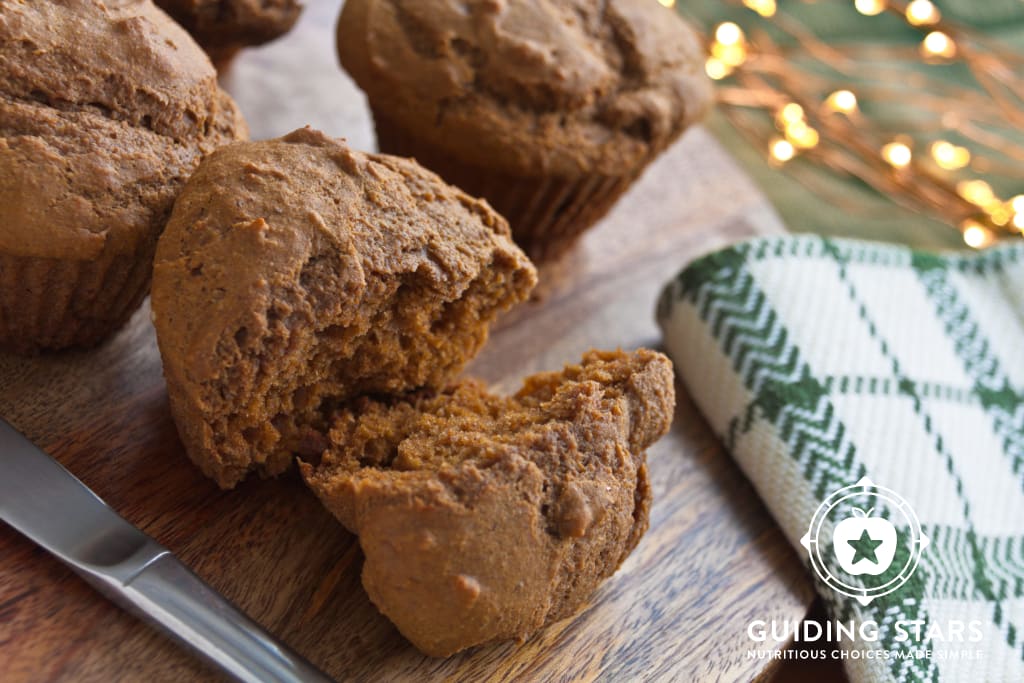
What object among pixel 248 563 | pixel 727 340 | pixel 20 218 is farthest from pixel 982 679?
pixel 20 218

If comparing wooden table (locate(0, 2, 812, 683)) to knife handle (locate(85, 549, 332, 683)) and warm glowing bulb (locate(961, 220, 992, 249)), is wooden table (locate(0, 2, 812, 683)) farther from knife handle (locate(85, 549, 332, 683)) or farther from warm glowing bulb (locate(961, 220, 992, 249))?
warm glowing bulb (locate(961, 220, 992, 249))

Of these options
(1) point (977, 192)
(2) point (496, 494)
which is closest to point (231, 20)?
(2) point (496, 494)

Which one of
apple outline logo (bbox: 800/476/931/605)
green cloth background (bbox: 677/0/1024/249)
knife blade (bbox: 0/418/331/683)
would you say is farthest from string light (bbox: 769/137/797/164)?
knife blade (bbox: 0/418/331/683)

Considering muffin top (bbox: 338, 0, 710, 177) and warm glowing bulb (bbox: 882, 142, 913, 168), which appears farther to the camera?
warm glowing bulb (bbox: 882, 142, 913, 168)

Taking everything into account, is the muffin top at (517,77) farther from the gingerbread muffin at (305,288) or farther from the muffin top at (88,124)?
the muffin top at (88,124)

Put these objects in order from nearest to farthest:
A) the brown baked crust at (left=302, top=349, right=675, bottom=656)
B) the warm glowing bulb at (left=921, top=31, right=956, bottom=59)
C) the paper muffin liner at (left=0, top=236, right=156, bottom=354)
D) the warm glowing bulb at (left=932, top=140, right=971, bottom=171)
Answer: the brown baked crust at (left=302, top=349, right=675, bottom=656) → the paper muffin liner at (left=0, top=236, right=156, bottom=354) → the warm glowing bulb at (left=921, top=31, right=956, bottom=59) → the warm glowing bulb at (left=932, top=140, right=971, bottom=171)

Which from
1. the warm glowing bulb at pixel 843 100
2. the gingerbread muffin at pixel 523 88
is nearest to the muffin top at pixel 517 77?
the gingerbread muffin at pixel 523 88

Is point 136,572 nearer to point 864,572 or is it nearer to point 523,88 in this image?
point 523,88

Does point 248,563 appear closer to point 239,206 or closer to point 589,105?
point 239,206
